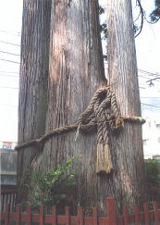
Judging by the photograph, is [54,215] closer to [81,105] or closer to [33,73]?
[81,105]

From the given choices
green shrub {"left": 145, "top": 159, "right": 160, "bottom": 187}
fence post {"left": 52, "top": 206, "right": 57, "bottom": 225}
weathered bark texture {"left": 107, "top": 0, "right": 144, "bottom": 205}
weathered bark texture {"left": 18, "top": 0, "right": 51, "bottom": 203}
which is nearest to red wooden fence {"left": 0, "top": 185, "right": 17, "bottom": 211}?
weathered bark texture {"left": 18, "top": 0, "right": 51, "bottom": 203}

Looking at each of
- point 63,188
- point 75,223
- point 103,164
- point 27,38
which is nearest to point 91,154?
point 103,164

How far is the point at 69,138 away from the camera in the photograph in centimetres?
215

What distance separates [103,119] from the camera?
79.2 inches

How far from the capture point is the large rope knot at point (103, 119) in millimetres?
1895

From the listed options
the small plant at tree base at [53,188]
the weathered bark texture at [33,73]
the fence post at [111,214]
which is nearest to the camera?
the fence post at [111,214]

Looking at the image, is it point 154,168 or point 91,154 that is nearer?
point 91,154

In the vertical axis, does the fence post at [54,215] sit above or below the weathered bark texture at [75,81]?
below

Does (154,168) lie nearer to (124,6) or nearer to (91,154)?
(91,154)

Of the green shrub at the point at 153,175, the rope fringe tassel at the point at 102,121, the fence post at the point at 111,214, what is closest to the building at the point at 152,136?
the green shrub at the point at 153,175

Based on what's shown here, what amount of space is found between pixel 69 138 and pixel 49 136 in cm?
22

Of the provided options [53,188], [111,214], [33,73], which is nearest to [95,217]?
[111,214]

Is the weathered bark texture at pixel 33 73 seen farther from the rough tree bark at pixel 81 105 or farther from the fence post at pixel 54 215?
the fence post at pixel 54 215

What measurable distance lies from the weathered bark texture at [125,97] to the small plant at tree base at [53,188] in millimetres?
351
